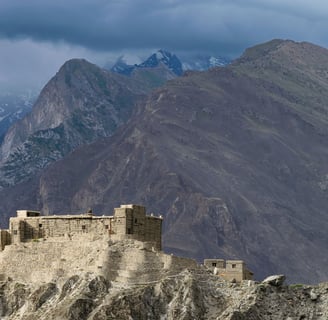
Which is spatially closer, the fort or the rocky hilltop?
the rocky hilltop

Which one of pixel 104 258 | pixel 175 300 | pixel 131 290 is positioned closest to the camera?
pixel 175 300

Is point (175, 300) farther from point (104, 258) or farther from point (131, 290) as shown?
point (104, 258)

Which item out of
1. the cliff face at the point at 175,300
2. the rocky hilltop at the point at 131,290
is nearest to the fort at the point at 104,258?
the rocky hilltop at the point at 131,290

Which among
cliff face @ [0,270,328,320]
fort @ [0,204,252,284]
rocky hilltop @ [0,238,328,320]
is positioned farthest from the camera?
fort @ [0,204,252,284]

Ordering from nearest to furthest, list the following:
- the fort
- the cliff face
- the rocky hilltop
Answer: the cliff face, the rocky hilltop, the fort

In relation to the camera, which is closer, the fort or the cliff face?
the cliff face

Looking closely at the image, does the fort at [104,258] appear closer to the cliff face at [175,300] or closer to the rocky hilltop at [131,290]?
the rocky hilltop at [131,290]

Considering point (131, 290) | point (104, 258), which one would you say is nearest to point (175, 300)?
point (131, 290)

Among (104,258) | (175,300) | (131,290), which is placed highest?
(104,258)

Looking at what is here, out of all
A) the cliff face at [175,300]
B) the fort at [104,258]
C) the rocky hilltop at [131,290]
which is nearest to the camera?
the cliff face at [175,300]

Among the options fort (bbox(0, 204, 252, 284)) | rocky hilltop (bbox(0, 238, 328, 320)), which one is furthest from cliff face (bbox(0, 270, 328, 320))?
fort (bbox(0, 204, 252, 284))

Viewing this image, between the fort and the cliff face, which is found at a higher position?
the fort

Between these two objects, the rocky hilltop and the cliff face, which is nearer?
the cliff face

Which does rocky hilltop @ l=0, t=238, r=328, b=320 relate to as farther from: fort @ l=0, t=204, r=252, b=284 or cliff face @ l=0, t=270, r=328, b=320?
fort @ l=0, t=204, r=252, b=284
